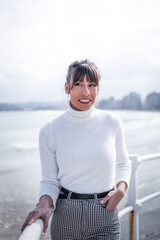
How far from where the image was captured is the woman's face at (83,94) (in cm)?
128

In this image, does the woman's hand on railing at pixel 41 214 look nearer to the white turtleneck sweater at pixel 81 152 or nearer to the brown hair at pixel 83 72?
the white turtleneck sweater at pixel 81 152

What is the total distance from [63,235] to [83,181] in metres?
0.27

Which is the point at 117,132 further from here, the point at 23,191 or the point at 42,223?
the point at 23,191

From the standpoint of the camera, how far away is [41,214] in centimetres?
101

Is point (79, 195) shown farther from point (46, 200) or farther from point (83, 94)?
point (83, 94)

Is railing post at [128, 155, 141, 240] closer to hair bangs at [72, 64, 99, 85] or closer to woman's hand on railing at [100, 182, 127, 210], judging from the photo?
woman's hand on railing at [100, 182, 127, 210]

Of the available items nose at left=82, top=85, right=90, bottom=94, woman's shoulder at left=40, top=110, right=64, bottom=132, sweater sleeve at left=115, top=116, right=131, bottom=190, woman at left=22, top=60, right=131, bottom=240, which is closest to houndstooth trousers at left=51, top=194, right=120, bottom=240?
woman at left=22, top=60, right=131, bottom=240

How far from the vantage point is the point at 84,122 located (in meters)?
1.35

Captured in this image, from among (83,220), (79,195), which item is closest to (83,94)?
(79,195)

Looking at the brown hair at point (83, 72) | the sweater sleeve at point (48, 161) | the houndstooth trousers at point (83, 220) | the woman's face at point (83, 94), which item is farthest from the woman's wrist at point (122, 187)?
the brown hair at point (83, 72)

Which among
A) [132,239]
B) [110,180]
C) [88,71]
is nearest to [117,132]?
[110,180]

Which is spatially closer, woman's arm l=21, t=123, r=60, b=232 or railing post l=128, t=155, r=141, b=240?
woman's arm l=21, t=123, r=60, b=232

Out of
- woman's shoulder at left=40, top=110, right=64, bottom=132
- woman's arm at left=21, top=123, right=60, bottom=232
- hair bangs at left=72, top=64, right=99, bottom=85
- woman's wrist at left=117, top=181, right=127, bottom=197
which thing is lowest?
woman's wrist at left=117, top=181, right=127, bottom=197

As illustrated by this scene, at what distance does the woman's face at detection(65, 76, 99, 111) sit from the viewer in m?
1.28
